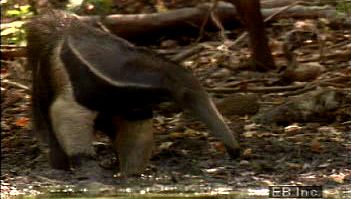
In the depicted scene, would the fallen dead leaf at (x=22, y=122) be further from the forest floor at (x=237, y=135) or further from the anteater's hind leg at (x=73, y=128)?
the anteater's hind leg at (x=73, y=128)

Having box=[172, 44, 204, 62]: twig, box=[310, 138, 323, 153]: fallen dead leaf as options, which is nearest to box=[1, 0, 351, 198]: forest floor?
box=[310, 138, 323, 153]: fallen dead leaf

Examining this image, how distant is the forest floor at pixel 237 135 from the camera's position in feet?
20.3

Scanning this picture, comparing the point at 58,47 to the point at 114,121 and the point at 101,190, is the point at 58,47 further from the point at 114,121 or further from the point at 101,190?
the point at 101,190

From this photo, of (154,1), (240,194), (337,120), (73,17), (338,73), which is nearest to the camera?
(240,194)

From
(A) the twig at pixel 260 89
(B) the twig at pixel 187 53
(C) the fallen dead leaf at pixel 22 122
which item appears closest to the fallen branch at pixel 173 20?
(B) the twig at pixel 187 53

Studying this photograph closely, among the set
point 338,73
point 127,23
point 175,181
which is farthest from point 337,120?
point 127,23

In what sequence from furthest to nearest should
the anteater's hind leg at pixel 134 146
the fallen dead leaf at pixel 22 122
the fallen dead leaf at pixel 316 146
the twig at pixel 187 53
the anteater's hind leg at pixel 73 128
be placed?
the twig at pixel 187 53 < the fallen dead leaf at pixel 22 122 < the fallen dead leaf at pixel 316 146 < the anteater's hind leg at pixel 134 146 < the anteater's hind leg at pixel 73 128

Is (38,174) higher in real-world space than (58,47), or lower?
lower

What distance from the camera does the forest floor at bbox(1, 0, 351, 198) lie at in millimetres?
6191

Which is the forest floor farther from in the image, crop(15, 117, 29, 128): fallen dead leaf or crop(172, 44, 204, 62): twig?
crop(172, 44, 204, 62): twig

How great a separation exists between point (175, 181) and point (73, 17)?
152 centimetres

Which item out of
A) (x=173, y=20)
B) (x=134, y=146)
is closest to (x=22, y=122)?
(x=134, y=146)

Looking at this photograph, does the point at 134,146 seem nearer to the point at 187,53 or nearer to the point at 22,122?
the point at 22,122

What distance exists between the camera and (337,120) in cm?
766
